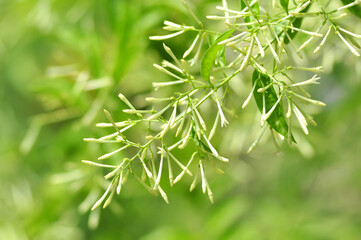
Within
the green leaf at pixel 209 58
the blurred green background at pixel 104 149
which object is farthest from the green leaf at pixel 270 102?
the blurred green background at pixel 104 149

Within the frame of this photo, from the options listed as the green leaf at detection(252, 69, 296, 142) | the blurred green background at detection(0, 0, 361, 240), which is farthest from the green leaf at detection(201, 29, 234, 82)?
the blurred green background at detection(0, 0, 361, 240)

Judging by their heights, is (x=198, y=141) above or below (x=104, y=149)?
above

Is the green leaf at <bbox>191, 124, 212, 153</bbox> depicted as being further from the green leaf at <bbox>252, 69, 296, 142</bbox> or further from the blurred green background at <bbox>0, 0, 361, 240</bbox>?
the blurred green background at <bbox>0, 0, 361, 240</bbox>

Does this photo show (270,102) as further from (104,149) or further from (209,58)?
(104,149)

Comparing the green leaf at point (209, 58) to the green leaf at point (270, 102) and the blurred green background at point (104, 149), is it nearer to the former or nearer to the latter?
the green leaf at point (270, 102)

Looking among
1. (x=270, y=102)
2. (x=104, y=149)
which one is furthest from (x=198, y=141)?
(x=104, y=149)

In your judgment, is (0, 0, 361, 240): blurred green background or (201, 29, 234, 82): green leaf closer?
(201, 29, 234, 82): green leaf

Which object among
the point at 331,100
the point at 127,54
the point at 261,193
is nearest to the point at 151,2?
the point at 127,54
